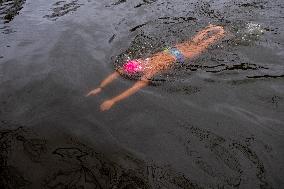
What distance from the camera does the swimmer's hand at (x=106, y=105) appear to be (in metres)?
5.58

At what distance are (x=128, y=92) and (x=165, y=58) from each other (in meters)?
1.09

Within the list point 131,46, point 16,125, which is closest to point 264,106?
point 131,46

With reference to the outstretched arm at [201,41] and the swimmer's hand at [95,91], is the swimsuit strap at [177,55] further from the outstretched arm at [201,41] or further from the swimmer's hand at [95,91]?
the swimmer's hand at [95,91]

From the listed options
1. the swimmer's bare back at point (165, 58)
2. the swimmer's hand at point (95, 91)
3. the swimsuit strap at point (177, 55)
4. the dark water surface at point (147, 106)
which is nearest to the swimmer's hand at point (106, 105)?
the swimmer's bare back at point (165, 58)

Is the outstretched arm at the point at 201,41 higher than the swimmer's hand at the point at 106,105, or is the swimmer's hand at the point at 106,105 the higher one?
the outstretched arm at the point at 201,41

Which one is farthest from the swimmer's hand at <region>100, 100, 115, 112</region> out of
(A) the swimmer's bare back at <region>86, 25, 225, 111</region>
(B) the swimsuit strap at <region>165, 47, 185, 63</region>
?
(B) the swimsuit strap at <region>165, 47, 185, 63</region>

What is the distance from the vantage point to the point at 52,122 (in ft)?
17.8

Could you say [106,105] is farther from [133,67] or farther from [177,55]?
[177,55]

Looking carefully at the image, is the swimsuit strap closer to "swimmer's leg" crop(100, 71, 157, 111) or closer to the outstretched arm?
the outstretched arm

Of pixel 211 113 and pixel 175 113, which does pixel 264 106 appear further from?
pixel 175 113

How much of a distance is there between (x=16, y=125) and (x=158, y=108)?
2468 millimetres

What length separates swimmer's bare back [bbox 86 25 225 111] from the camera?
585cm

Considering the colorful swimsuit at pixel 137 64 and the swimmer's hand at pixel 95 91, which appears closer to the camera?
the swimmer's hand at pixel 95 91

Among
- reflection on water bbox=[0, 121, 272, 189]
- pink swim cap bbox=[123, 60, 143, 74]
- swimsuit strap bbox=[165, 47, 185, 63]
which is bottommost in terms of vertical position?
reflection on water bbox=[0, 121, 272, 189]
